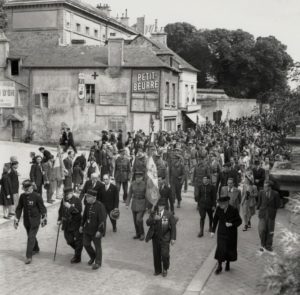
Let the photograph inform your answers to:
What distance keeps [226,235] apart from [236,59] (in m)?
64.0

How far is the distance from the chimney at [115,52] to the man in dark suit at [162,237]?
26.3 meters

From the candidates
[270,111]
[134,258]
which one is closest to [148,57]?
[270,111]

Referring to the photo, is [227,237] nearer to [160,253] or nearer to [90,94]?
[160,253]

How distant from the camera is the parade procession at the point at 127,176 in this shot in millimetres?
9945

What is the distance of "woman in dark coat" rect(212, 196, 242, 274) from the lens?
10438mm

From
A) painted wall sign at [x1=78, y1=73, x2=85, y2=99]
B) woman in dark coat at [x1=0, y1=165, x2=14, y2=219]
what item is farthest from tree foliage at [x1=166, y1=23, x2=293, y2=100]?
woman in dark coat at [x1=0, y1=165, x2=14, y2=219]

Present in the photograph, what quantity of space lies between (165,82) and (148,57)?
2149 mm

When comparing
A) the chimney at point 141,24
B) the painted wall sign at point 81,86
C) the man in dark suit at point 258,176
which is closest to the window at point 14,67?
the painted wall sign at point 81,86

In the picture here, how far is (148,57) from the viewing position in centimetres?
3591

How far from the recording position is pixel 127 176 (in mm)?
16875

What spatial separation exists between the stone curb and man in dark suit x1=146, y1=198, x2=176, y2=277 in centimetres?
64

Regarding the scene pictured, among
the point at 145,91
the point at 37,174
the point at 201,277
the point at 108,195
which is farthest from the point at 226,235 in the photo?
the point at 145,91

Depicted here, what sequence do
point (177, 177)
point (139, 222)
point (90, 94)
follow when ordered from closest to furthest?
point (139, 222), point (177, 177), point (90, 94)

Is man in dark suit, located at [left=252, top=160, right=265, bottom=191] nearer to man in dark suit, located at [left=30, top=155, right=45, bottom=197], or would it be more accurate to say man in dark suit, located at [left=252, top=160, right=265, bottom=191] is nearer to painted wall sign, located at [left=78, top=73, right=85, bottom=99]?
man in dark suit, located at [left=30, top=155, right=45, bottom=197]
